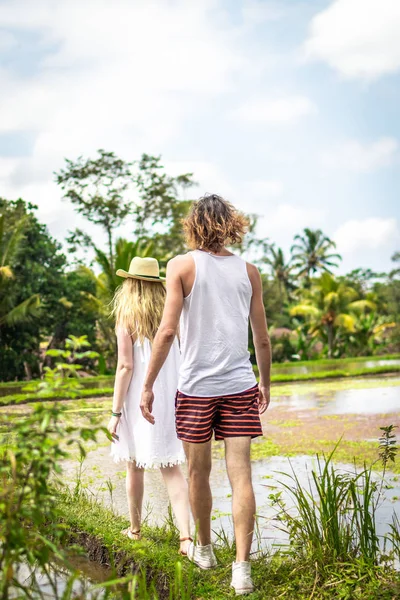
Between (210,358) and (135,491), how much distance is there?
135 centimetres

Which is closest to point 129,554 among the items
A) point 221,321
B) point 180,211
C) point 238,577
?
point 238,577

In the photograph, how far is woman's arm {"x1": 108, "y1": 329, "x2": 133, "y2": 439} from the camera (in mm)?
4684

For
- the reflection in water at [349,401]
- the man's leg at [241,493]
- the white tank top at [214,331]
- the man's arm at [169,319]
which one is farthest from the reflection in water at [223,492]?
the reflection in water at [349,401]

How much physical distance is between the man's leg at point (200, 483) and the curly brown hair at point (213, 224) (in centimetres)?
107

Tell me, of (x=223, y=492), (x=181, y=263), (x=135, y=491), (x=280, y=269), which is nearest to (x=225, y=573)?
(x=135, y=491)

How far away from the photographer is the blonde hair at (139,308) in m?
4.72

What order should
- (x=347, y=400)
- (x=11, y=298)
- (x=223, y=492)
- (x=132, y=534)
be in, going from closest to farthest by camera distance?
(x=132, y=534)
(x=223, y=492)
(x=347, y=400)
(x=11, y=298)

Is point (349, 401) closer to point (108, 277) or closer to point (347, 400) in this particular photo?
point (347, 400)

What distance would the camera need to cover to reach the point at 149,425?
465 cm

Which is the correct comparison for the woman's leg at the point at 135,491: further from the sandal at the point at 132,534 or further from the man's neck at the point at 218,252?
the man's neck at the point at 218,252

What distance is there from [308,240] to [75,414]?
52.2 metres

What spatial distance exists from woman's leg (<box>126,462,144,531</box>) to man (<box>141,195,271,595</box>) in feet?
Result: 2.35

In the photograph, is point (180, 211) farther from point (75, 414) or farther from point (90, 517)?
point (90, 517)

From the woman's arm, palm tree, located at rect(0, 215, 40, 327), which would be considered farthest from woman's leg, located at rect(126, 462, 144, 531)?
palm tree, located at rect(0, 215, 40, 327)
